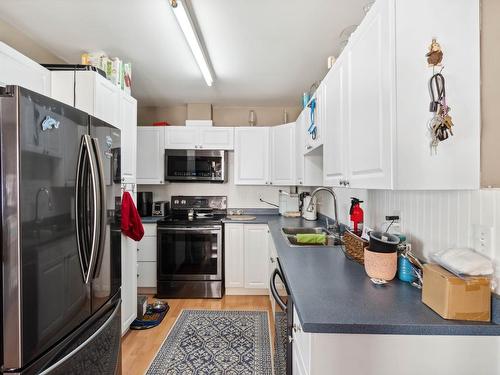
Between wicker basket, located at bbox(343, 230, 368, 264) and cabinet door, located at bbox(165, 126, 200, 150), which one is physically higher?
cabinet door, located at bbox(165, 126, 200, 150)

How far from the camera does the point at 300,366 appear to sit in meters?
1.01

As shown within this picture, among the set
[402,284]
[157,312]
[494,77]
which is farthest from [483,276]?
[157,312]

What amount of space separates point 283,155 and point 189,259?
1.69 metres

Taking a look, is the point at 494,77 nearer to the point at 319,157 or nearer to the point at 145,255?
the point at 319,157

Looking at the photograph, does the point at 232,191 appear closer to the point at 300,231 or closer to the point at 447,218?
the point at 300,231

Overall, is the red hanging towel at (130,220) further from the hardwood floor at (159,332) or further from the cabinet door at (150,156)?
the cabinet door at (150,156)

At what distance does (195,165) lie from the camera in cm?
339

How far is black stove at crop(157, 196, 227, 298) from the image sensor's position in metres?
3.06

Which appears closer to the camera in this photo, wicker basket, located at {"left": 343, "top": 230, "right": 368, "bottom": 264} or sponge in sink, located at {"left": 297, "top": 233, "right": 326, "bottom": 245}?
wicker basket, located at {"left": 343, "top": 230, "right": 368, "bottom": 264}

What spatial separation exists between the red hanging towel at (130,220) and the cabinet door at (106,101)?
2.03ft

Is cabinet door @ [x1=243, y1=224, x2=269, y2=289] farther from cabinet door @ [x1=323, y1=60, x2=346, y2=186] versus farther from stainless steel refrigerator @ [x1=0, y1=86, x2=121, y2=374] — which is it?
stainless steel refrigerator @ [x1=0, y1=86, x2=121, y2=374]

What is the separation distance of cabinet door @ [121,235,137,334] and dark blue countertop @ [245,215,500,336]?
1.46 m

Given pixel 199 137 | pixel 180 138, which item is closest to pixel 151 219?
pixel 180 138

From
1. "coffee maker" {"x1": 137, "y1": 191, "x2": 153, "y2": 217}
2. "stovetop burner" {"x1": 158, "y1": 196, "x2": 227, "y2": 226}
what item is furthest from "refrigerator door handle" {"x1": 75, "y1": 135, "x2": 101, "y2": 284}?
"stovetop burner" {"x1": 158, "y1": 196, "x2": 227, "y2": 226}
